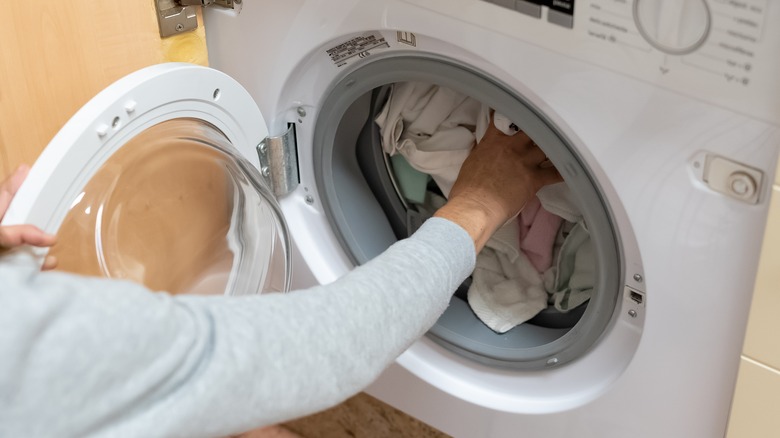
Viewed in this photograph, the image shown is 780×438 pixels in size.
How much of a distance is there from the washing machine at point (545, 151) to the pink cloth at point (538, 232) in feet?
0.27

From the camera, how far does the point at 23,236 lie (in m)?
0.76

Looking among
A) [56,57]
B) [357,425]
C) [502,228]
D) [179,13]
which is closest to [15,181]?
[56,57]

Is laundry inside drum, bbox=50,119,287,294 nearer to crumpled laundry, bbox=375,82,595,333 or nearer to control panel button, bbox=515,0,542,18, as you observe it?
crumpled laundry, bbox=375,82,595,333

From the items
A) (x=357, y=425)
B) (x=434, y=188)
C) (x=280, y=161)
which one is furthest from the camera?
(x=357, y=425)

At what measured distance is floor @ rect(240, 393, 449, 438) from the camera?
1.35 metres

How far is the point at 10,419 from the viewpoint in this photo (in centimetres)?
58

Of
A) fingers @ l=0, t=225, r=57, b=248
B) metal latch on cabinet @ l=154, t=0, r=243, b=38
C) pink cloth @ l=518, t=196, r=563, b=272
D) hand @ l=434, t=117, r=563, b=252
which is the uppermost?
metal latch on cabinet @ l=154, t=0, r=243, b=38

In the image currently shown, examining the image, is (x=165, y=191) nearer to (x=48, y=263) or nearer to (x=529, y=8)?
(x=48, y=263)

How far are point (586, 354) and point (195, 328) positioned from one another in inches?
19.7

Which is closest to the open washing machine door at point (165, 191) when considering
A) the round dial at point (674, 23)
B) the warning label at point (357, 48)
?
the warning label at point (357, 48)

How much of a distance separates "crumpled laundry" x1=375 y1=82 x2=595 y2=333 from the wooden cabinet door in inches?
11.9

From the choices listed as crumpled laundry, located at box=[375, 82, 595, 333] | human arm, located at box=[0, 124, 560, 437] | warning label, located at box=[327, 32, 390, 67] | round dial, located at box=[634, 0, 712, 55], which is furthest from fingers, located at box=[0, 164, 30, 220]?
round dial, located at box=[634, 0, 712, 55]

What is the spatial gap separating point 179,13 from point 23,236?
0.33m

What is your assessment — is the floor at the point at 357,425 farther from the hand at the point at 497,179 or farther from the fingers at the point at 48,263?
the fingers at the point at 48,263
